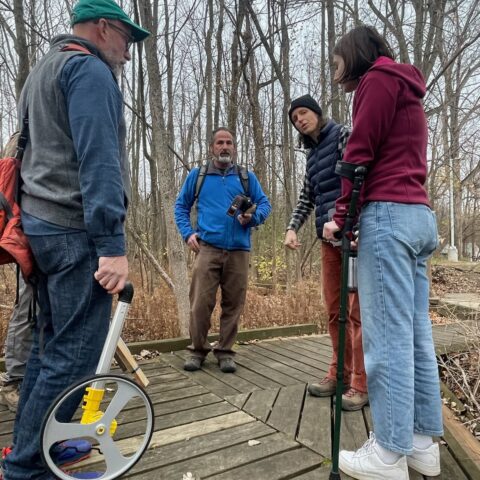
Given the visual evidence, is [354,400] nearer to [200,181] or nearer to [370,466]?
[370,466]

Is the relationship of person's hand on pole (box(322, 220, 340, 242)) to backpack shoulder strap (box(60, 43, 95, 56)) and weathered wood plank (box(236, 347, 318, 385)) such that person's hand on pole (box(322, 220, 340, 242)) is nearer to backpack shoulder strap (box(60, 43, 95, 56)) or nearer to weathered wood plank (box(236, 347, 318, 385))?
backpack shoulder strap (box(60, 43, 95, 56))

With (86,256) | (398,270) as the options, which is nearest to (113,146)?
(86,256)

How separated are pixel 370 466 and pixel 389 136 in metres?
1.48

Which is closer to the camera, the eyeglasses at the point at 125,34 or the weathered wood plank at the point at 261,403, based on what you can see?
the eyeglasses at the point at 125,34

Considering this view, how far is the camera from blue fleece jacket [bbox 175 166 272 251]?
3496 mm

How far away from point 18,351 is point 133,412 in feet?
2.68

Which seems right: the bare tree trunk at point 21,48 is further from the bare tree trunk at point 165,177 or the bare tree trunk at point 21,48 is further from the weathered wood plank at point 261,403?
the weathered wood plank at point 261,403

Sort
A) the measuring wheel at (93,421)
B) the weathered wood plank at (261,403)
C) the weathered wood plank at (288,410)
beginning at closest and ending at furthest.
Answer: the measuring wheel at (93,421)
the weathered wood plank at (288,410)
the weathered wood plank at (261,403)

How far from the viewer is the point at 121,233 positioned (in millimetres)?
1680

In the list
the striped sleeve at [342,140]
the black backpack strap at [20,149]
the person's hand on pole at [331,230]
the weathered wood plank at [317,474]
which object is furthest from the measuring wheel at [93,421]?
the striped sleeve at [342,140]

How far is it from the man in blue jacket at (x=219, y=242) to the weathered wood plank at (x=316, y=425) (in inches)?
33.8

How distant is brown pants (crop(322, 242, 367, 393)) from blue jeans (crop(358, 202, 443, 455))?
2.62 ft

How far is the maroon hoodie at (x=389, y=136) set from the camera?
1.80 metres

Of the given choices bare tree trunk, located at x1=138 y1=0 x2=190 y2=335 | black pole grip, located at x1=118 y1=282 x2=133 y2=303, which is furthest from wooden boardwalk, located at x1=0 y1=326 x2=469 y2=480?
black pole grip, located at x1=118 y1=282 x2=133 y2=303
